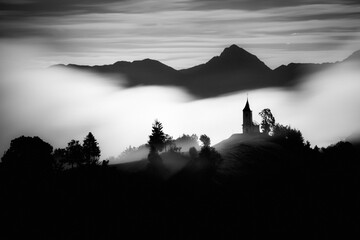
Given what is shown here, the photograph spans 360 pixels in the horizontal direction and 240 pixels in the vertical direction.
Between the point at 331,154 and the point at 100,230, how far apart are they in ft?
340

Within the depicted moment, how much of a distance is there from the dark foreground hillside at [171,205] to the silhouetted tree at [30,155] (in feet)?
10.7

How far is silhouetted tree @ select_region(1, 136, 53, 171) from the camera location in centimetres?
14912

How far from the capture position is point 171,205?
449 feet

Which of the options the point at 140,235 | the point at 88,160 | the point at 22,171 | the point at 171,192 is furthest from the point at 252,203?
the point at 22,171

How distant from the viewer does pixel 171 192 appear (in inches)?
5566

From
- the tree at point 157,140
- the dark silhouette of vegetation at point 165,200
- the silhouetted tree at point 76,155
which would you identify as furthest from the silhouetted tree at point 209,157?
the silhouetted tree at point 76,155

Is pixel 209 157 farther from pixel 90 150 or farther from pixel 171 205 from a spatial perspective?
pixel 90 150

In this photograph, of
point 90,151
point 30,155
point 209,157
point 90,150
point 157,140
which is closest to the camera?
point 209,157

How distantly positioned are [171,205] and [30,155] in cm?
4342

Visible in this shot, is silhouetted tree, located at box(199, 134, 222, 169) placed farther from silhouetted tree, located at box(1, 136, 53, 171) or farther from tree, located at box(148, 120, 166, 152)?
silhouetted tree, located at box(1, 136, 53, 171)

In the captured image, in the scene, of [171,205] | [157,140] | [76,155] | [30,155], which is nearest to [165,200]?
→ [171,205]

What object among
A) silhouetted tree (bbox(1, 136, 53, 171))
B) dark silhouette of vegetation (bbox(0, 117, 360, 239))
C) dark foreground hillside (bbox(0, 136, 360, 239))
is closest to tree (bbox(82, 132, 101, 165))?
dark silhouette of vegetation (bbox(0, 117, 360, 239))

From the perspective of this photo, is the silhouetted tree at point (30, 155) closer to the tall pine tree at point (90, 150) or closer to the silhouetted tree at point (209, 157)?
the tall pine tree at point (90, 150)

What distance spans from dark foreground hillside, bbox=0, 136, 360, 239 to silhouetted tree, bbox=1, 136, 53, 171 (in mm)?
3258
